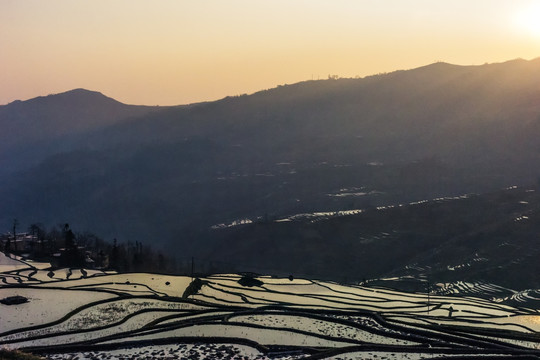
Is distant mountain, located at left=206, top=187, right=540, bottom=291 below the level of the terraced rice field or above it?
below

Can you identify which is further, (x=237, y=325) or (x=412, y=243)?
(x=412, y=243)

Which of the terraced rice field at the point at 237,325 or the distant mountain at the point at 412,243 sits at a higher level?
the terraced rice field at the point at 237,325

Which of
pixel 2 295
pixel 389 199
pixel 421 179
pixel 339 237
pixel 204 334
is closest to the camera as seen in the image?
pixel 204 334

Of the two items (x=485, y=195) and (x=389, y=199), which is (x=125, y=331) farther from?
(x=389, y=199)

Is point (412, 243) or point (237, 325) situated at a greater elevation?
point (237, 325)

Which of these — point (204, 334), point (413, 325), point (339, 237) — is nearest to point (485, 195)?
point (339, 237)

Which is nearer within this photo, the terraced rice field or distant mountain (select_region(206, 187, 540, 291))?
the terraced rice field

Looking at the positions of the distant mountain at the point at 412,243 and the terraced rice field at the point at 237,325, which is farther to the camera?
the distant mountain at the point at 412,243

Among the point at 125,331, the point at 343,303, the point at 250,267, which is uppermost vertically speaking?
the point at 125,331
